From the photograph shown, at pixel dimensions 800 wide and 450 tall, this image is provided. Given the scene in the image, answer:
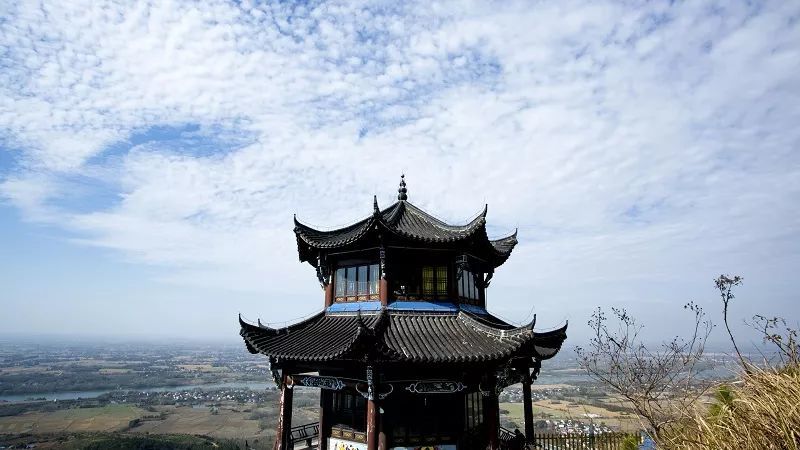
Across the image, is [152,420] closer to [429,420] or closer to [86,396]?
[86,396]

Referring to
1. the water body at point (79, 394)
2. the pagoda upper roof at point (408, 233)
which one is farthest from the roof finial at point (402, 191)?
the water body at point (79, 394)

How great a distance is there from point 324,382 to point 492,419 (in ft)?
18.1

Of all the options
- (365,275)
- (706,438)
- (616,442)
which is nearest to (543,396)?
(616,442)

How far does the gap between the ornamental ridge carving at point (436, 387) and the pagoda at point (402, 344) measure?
3cm

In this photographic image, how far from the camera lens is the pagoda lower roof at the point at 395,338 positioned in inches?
542

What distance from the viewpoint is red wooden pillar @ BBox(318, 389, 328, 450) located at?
1650 cm

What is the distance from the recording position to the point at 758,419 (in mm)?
5188

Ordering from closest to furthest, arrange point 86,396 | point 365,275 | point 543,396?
point 365,275 < point 543,396 < point 86,396

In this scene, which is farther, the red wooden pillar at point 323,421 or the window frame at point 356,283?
the window frame at point 356,283

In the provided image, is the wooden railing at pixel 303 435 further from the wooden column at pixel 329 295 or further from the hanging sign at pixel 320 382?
the wooden column at pixel 329 295

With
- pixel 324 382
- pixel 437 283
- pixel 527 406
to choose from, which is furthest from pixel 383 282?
pixel 527 406

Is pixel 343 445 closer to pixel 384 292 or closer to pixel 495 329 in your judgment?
pixel 384 292

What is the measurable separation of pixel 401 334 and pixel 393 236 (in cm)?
328

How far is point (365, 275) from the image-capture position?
17250 millimetres
